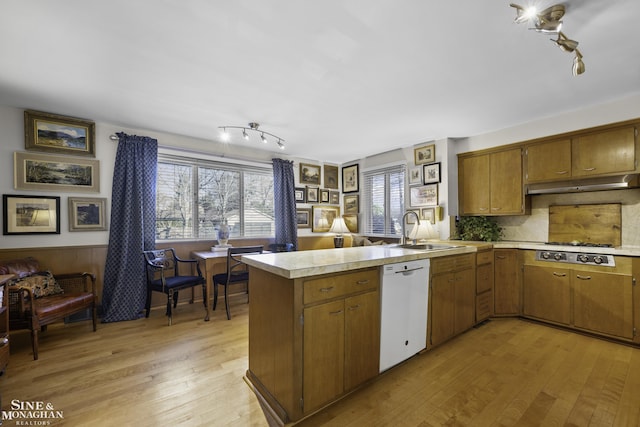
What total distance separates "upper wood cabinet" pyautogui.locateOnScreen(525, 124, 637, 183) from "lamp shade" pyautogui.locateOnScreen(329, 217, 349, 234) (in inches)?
115

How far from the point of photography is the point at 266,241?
478 cm

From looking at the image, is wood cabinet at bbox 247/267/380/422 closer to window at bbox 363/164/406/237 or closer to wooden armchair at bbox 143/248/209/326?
wooden armchair at bbox 143/248/209/326

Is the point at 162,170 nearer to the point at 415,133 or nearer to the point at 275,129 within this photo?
the point at 275,129

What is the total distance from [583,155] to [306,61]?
10.5 feet

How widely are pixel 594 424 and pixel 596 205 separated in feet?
8.29

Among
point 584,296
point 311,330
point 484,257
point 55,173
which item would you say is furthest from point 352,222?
point 55,173

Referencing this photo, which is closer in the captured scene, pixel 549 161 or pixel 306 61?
pixel 306 61

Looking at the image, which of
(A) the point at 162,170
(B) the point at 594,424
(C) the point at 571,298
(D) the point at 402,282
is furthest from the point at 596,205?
(A) the point at 162,170

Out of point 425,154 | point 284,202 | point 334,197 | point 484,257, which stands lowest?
Answer: point 484,257

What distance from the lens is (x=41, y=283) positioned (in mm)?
2816

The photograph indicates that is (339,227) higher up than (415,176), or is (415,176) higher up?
(415,176)

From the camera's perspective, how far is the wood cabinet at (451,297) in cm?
248

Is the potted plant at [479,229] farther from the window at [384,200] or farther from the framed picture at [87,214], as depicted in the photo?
the framed picture at [87,214]

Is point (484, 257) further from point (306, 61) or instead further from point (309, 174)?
point (309, 174)
